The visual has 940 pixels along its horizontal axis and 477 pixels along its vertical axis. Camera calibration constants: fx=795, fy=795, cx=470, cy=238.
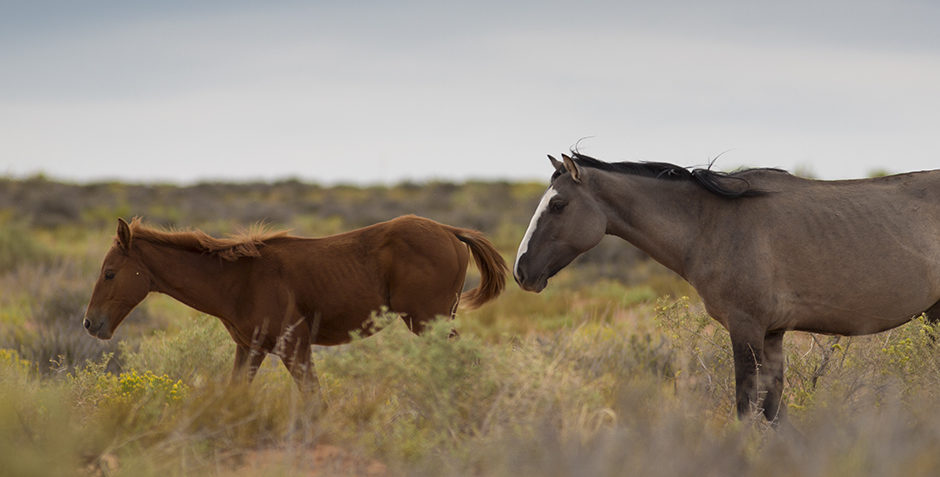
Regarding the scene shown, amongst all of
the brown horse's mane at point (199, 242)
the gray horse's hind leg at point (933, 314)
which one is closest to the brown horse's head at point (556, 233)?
the brown horse's mane at point (199, 242)

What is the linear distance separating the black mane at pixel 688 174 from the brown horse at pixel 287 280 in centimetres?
142

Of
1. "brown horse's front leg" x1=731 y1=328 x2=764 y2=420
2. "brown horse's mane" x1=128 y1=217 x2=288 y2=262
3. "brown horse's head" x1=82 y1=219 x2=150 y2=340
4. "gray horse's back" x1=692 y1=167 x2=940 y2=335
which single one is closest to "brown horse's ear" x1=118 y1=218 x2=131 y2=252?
"brown horse's head" x1=82 y1=219 x2=150 y2=340

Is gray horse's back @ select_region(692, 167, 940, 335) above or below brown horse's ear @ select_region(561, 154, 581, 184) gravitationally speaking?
below

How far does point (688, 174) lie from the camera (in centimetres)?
595

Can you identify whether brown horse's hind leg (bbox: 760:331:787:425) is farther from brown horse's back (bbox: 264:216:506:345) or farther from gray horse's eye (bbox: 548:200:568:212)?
brown horse's back (bbox: 264:216:506:345)

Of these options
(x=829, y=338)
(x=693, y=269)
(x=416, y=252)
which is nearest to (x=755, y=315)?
(x=693, y=269)

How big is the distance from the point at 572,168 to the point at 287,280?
8.03 feet

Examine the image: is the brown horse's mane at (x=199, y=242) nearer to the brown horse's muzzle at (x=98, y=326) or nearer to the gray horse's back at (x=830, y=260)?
the brown horse's muzzle at (x=98, y=326)

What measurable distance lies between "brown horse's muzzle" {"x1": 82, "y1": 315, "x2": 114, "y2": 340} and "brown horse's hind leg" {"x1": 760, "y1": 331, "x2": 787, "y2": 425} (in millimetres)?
4840

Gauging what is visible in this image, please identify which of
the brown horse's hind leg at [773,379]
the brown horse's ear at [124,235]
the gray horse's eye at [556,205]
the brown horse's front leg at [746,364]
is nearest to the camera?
the brown horse's front leg at [746,364]

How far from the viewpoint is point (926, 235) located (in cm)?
568

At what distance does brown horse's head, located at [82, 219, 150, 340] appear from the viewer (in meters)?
6.06

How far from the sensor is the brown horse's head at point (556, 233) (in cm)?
566


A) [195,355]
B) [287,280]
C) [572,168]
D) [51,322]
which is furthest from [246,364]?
[51,322]
